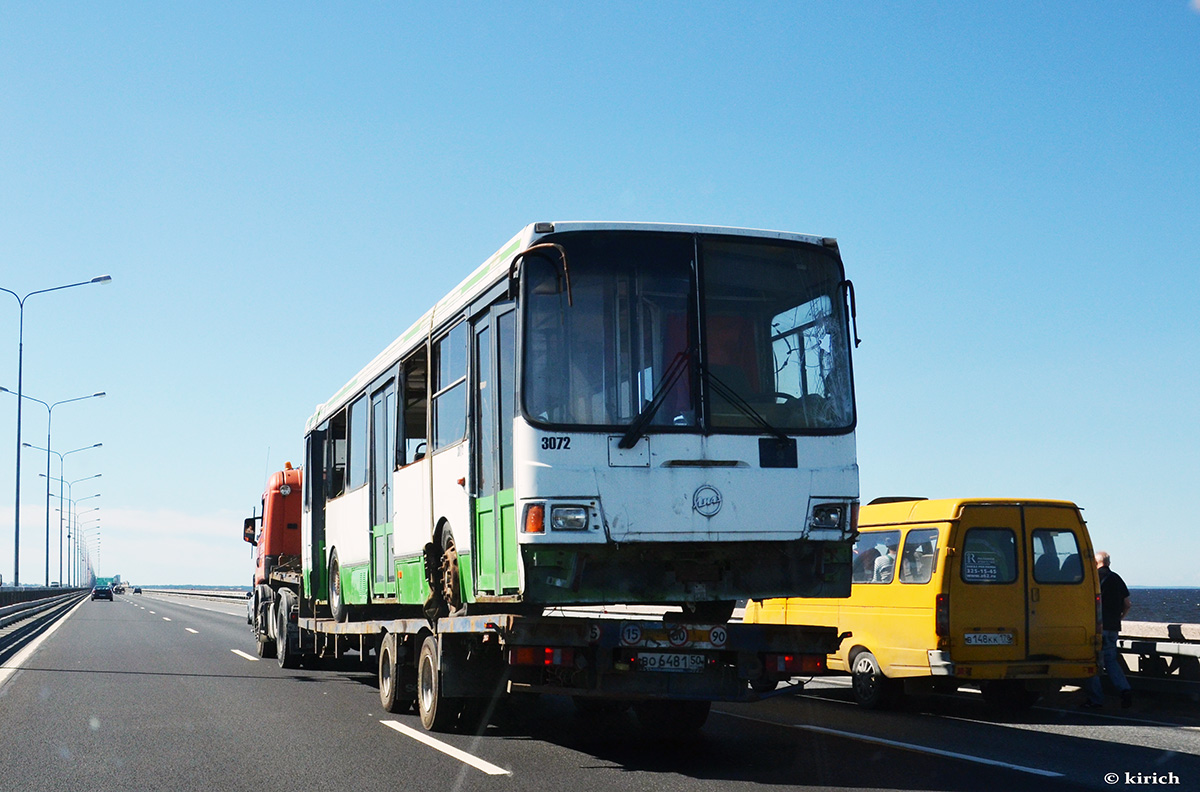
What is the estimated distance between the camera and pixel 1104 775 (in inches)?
346

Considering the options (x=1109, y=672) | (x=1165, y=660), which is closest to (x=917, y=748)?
(x=1109, y=672)

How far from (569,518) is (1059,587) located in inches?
252

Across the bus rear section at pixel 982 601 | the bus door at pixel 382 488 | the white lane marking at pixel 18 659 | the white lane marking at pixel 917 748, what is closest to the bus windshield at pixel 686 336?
the white lane marking at pixel 917 748

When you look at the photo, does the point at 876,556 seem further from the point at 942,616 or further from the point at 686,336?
the point at 686,336

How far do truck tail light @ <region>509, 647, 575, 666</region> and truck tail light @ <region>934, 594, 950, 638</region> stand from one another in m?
4.87

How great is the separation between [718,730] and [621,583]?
3.23 m

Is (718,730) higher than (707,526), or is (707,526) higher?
(707,526)

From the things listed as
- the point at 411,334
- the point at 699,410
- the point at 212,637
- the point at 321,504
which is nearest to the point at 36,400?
the point at 212,637

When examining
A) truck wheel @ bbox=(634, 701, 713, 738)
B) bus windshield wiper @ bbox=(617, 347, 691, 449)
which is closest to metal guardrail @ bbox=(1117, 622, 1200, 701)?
truck wheel @ bbox=(634, 701, 713, 738)

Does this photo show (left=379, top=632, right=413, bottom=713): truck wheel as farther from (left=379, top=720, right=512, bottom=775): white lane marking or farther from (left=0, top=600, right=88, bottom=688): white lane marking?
(left=0, top=600, right=88, bottom=688): white lane marking

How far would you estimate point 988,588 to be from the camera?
41.8 ft

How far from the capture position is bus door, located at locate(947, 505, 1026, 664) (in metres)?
12.6

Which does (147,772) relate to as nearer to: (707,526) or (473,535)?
(473,535)

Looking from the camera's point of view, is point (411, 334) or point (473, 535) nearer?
point (473, 535)
